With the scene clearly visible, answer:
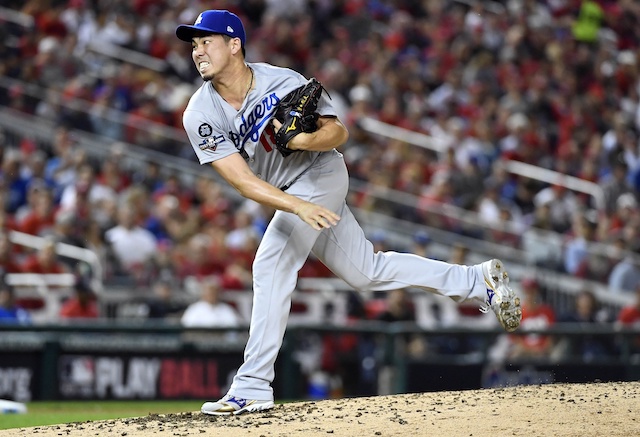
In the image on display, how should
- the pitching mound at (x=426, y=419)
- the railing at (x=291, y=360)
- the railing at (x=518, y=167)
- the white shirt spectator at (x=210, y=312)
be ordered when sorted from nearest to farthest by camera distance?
the pitching mound at (x=426, y=419)
the railing at (x=291, y=360)
the white shirt spectator at (x=210, y=312)
the railing at (x=518, y=167)

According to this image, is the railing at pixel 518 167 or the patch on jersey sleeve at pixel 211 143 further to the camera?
the railing at pixel 518 167

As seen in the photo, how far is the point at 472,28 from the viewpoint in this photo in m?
17.5

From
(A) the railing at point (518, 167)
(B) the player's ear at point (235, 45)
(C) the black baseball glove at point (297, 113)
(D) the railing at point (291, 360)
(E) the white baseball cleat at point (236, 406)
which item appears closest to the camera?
(C) the black baseball glove at point (297, 113)

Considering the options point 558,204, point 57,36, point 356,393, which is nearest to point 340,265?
point 356,393

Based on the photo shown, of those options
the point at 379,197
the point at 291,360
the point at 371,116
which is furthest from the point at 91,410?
the point at 371,116

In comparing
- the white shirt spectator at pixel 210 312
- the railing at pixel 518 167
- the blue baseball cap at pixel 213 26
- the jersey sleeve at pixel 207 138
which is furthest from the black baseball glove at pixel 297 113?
the railing at pixel 518 167

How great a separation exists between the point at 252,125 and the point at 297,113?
11.3 inches

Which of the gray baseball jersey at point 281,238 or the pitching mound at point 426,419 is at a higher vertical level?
the gray baseball jersey at point 281,238

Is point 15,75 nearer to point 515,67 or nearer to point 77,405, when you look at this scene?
point 77,405

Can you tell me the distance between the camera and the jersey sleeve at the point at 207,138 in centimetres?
600

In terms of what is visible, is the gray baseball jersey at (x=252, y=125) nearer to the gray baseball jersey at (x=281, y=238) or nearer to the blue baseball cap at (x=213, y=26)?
the gray baseball jersey at (x=281, y=238)

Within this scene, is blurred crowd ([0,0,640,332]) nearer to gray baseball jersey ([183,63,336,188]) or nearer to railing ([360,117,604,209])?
railing ([360,117,604,209])

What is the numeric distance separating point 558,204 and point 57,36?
6751 mm

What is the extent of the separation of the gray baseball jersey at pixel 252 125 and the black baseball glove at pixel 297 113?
0.05m
